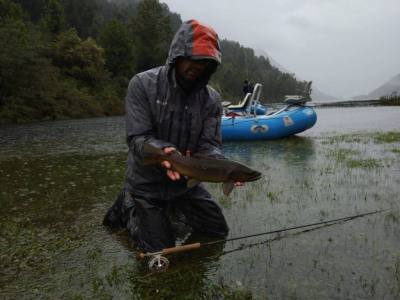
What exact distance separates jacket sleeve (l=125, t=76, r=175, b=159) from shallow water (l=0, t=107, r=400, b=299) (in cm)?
139

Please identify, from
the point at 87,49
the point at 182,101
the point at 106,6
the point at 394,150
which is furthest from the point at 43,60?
the point at 106,6

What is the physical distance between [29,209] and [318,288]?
16.4 ft

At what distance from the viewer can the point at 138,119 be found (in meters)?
4.59

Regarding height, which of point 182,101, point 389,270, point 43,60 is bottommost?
point 389,270

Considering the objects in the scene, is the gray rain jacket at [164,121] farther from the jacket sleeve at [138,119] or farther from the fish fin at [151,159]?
the fish fin at [151,159]

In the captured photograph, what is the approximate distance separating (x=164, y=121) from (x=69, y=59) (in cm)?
5247

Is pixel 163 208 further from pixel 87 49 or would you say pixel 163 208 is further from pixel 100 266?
pixel 87 49

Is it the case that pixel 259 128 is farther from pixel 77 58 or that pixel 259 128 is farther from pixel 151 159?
pixel 77 58

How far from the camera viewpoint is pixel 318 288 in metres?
3.89

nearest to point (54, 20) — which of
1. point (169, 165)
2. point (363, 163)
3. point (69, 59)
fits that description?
point (69, 59)

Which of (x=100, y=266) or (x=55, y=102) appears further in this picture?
(x=55, y=102)

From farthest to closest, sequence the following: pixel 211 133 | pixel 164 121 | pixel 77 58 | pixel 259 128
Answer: pixel 77 58 < pixel 259 128 < pixel 211 133 < pixel 164 121

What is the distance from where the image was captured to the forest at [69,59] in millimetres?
35531

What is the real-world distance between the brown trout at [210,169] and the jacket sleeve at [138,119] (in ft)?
1.48
